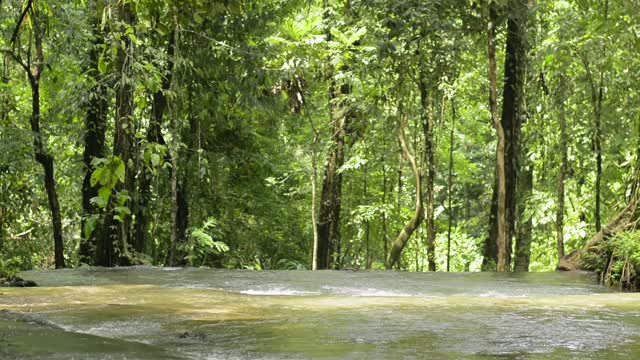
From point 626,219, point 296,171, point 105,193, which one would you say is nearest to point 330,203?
point 296,171

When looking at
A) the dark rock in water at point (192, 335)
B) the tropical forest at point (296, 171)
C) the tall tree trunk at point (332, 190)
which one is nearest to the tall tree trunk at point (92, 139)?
the tropical forest at point (296, 171)

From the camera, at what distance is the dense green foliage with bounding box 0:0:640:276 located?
10.5m

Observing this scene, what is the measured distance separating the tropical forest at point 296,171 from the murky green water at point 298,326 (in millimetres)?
27

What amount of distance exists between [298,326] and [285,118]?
12743mm

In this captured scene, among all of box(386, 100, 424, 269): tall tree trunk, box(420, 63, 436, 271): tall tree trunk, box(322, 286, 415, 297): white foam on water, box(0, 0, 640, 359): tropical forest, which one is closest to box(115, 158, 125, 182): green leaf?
box(0, 0, 640, 359): tropical forest

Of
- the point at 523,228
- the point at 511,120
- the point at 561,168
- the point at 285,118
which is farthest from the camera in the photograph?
the point at 523,228

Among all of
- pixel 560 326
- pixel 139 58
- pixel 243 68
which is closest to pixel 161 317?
pixel 139 58

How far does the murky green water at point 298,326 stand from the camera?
3.06 metres

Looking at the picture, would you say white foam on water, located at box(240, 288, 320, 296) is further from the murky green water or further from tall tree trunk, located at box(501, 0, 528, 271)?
tall tree trunk, located at box(501, 0, 528, 271)

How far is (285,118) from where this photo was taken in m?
16.4

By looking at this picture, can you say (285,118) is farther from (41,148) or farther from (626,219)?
(626,219)

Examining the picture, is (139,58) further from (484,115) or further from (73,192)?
(484,115)

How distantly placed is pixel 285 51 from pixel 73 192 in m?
5.93

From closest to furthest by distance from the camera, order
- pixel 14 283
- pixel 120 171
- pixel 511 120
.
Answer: pixel 120 171, pixel 14 283, pixel 511 120
